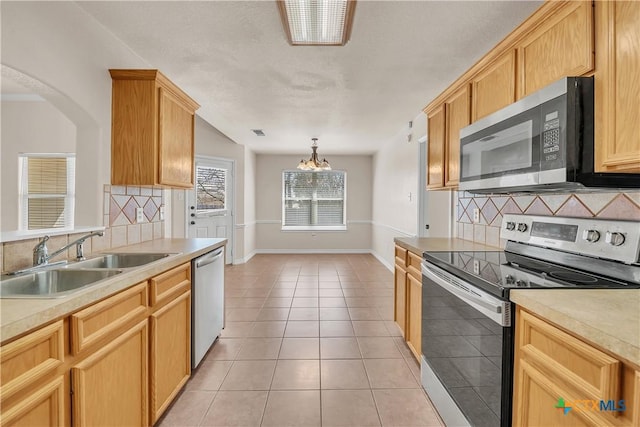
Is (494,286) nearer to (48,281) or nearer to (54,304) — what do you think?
(54,304)

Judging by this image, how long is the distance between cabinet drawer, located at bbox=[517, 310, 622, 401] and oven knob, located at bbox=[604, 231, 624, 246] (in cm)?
59

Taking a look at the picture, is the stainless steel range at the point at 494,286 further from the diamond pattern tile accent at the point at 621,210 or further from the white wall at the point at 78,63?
the white wall at the point at 78,63

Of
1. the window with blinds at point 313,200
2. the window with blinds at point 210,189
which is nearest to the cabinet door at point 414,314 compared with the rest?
the window with blinds at point 210,189

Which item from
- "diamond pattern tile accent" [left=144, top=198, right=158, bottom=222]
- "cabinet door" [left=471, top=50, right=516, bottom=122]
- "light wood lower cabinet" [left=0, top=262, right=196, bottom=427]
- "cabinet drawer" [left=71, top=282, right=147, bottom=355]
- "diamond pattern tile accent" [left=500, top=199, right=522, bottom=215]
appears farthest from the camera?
"diamond pattern tile accent" [left=144, top=198, right=158, bottom=222]

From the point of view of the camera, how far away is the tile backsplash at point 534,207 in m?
1.39

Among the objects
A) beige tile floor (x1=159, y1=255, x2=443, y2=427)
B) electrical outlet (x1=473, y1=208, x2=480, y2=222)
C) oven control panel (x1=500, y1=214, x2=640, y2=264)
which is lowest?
beige tile floor (x1=159, y1=255, x2=443, y2=427)

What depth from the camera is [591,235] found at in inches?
55.1

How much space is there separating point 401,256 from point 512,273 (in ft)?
4.04

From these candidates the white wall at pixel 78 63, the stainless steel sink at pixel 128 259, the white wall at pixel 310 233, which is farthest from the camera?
the white wall at pixel 310 233

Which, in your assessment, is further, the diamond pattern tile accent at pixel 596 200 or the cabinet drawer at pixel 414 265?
the cabinet drawer at pixel 414 265

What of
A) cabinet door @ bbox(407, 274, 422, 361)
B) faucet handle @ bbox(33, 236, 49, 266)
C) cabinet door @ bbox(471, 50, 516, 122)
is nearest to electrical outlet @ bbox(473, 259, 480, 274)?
cabinet door @ bbox(407, 274, 422, 361)

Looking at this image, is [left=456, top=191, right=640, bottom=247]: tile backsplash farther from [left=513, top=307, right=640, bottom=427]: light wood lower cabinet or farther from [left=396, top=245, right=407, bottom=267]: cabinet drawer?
[left=513, top=307, right=640, bottom=427]: light wood lower cabinet

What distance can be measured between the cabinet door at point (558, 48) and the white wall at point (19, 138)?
501 centimetres
